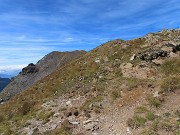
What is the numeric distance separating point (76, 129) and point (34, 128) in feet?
14.9

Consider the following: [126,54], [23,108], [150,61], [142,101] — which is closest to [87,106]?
[142,101]

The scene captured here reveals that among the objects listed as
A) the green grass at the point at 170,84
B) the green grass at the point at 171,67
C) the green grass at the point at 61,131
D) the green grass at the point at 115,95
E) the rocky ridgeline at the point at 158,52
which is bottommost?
the green grass at the point at 61,131

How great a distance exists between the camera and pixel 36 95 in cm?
3195

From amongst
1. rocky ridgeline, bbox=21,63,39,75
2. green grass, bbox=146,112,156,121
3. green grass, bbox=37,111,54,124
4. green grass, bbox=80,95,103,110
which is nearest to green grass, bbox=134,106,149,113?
green grass, bbox=146,112,156,121

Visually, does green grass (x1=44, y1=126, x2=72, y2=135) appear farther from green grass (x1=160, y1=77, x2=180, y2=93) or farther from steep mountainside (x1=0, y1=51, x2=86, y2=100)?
steep mountainside (x1=0, y1=51, x2=86, y2=100)

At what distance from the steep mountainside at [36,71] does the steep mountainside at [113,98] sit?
1615 inches

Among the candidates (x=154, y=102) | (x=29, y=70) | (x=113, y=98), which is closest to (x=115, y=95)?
(x=113, y=98)

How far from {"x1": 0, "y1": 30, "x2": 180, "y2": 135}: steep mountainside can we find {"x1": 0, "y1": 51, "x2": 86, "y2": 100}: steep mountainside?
41.0 meters

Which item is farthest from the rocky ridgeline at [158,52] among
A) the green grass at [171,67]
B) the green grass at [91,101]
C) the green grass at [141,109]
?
the green grass at [141,109]

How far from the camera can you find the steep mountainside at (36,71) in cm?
7312

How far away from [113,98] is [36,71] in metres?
65.3

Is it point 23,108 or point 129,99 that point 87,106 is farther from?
point 23,108

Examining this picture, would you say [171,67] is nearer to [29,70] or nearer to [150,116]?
[150,116]

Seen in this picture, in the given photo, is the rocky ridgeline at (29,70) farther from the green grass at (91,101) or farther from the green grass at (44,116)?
the green grass at (91,101)
